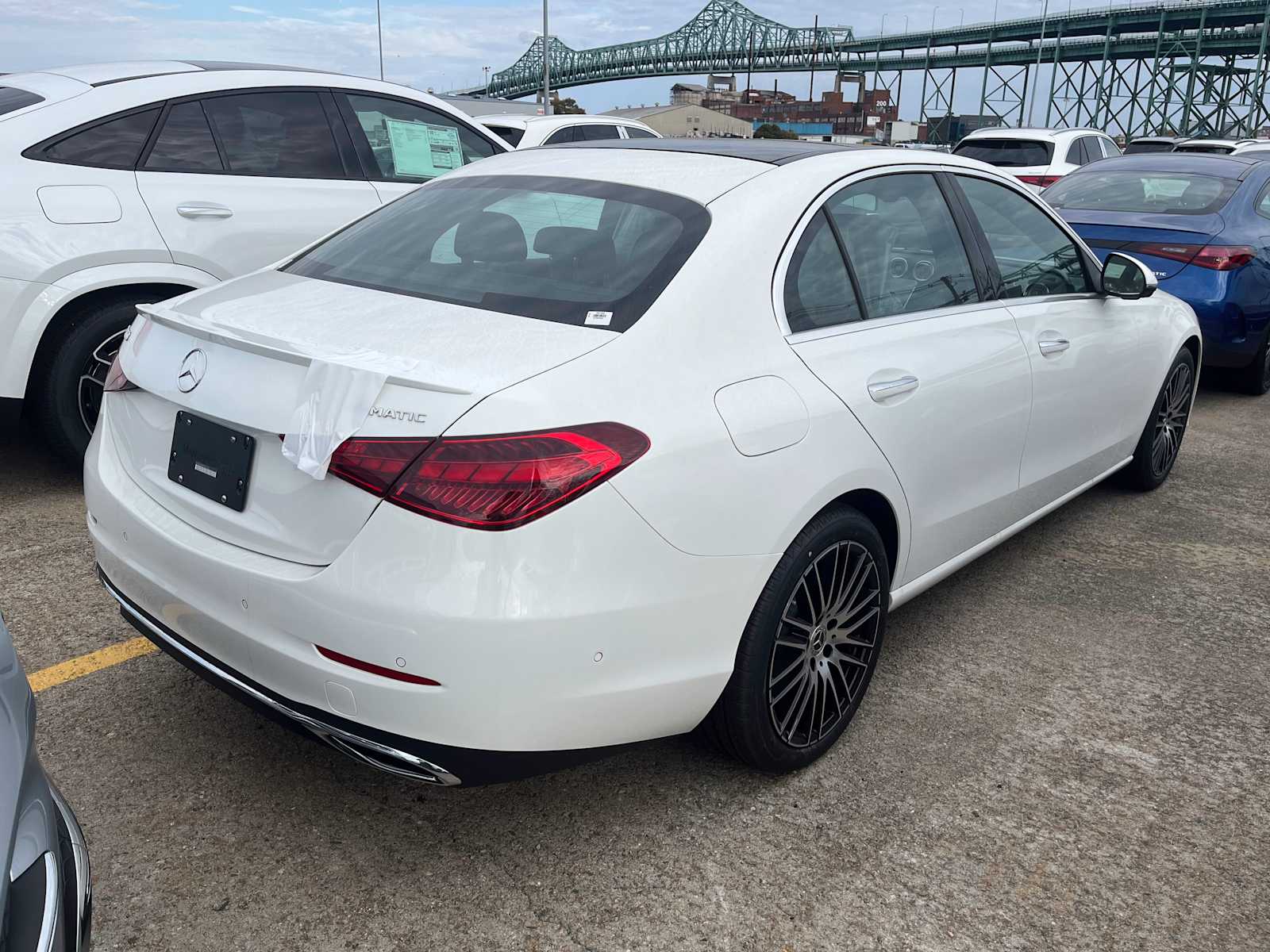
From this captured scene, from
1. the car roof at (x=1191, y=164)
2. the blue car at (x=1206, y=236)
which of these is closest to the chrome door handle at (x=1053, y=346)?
the blue car at (x=1206, y=236)

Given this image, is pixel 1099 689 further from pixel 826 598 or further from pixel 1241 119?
pixel 1241 119

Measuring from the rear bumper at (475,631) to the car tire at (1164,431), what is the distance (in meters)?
3.10

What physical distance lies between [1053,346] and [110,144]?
360 centimetres

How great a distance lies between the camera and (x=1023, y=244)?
357 cm

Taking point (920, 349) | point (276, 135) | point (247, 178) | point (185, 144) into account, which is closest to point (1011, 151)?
point (276, 135)

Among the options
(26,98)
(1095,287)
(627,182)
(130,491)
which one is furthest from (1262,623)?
(26,98)

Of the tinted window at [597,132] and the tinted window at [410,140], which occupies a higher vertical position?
the tinted window at [410,140]

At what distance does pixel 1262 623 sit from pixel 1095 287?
1.28m

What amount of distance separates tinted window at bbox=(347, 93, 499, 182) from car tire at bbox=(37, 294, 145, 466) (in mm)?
1414

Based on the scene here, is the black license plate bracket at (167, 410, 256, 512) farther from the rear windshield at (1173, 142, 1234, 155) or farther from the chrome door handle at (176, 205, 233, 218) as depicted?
the rear windshield at (1173, 142, 1234, 155)

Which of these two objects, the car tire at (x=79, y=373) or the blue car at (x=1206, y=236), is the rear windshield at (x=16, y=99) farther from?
the blue car at (x=1206, y=236)

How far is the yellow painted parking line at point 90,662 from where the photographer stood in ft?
9.48

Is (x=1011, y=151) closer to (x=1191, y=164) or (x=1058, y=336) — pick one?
(x=1191, y=164)

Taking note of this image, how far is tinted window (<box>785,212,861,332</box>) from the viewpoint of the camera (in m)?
2.50
